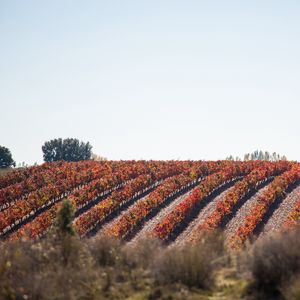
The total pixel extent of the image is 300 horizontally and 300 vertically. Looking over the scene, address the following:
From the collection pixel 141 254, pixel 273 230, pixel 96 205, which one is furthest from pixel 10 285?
pixel 96 205

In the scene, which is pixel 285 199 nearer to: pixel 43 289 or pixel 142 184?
pixel 142 184

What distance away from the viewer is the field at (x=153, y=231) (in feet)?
35.2

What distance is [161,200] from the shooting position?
1273 inches

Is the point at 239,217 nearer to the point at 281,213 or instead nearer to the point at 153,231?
the point at 281,213

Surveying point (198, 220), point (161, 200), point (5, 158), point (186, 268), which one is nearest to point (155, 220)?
point (198, 220)

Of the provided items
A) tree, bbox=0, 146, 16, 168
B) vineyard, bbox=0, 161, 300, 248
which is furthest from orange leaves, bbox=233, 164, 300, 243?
tree, bbox=0, 146, 16, 168

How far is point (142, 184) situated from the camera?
3706 cm

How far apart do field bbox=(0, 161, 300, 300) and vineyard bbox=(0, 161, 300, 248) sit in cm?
8

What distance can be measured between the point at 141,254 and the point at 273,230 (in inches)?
584

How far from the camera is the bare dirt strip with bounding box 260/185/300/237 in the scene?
2548cm

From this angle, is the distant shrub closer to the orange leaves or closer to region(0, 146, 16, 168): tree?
the orange leaves

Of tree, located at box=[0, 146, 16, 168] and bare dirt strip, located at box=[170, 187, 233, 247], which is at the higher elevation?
tree, located at box=[0, 146, 16, 168]

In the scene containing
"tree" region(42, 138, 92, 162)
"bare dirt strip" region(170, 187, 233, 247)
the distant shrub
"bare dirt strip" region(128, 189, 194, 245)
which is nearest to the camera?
the distant shrub

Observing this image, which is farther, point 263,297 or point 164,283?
point 164,283
